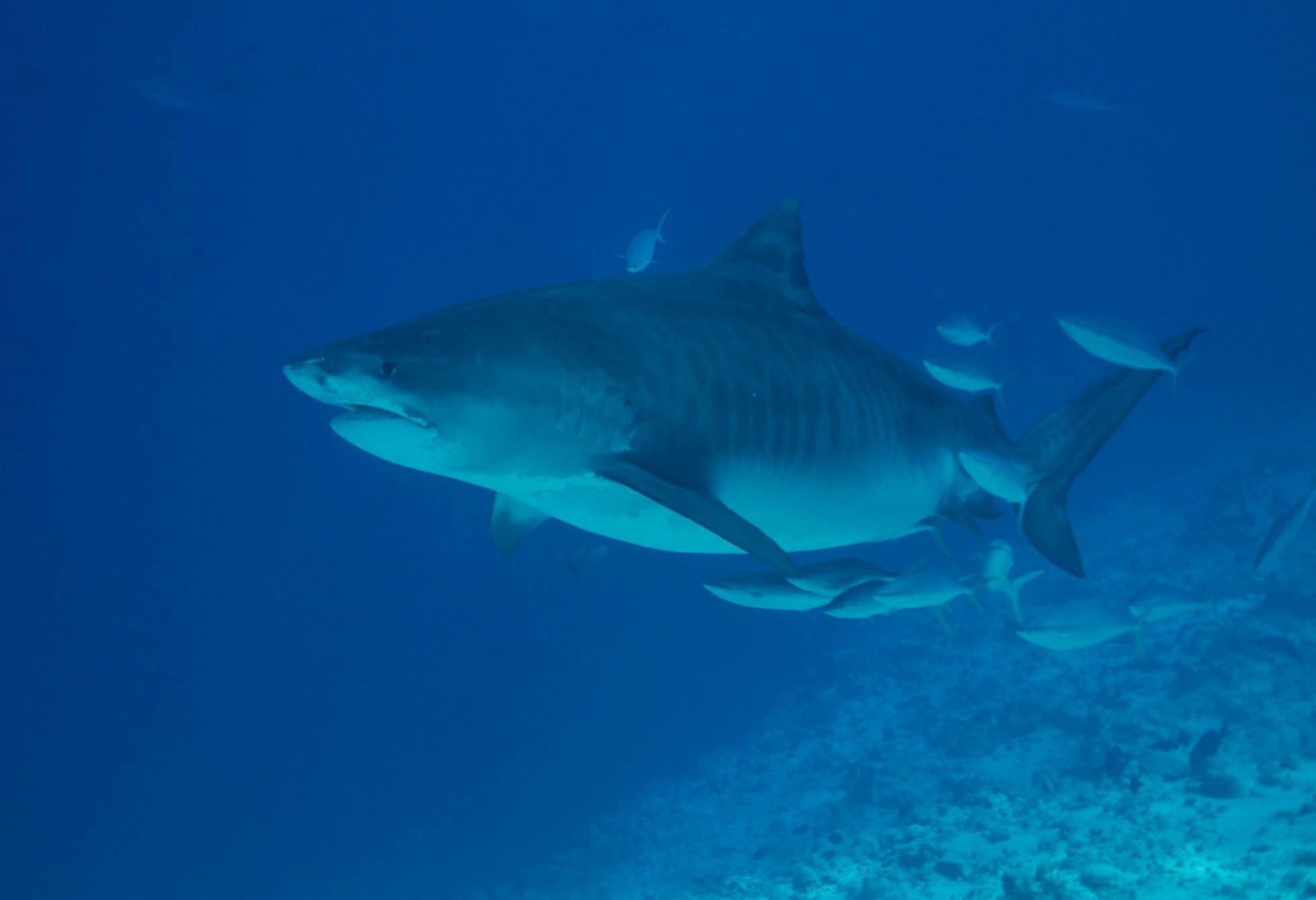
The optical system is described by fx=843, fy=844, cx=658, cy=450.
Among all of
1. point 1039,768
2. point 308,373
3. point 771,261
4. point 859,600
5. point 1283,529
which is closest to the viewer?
point 308,373

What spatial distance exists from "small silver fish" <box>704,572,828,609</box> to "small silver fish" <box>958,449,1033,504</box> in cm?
124

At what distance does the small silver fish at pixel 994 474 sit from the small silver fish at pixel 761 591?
124 centimetres

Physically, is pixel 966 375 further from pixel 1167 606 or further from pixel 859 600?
pixel 859 600

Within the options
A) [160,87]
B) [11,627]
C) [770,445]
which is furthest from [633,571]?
[160,87]

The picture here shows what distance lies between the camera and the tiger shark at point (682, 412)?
254 centimetres

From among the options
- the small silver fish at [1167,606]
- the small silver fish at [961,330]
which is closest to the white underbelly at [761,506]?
the small silver fish at [1167,606]

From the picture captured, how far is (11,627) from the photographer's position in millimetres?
32969

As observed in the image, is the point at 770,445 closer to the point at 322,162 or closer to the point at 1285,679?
the point at 1285,679

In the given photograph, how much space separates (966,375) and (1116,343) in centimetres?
205

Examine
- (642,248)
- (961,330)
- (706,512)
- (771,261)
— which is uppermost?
(642,248)

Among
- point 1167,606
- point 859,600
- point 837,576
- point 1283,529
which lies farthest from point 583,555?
point 1283,529

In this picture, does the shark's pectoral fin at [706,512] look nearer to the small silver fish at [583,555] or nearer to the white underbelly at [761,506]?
the white underbelly at [761,506]

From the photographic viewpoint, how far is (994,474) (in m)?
4.53

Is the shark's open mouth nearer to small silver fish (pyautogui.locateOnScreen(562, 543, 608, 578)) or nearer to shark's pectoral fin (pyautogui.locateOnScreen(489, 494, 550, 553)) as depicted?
shark's pectoral fin (pyautogui.locateOnScreen(489, 494, 550, 553))
